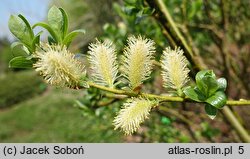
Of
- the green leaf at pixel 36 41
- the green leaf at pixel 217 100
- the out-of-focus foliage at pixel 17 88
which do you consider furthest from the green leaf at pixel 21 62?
the out-of-focus foliage at pixel 17 88

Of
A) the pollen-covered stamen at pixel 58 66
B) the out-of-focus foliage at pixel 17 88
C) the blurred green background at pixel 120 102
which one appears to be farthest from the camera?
the out-of-focus foliage at pixel 17 88

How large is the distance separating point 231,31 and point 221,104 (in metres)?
2.66

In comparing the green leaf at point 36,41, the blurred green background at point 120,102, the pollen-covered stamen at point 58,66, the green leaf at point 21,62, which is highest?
the blurred green background at point 120,102

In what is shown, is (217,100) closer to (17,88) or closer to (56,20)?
(56,20)

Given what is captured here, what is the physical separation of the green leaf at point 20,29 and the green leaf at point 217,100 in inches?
15.8

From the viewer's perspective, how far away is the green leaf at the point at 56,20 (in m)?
0.87

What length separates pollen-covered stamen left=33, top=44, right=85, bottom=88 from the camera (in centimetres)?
75

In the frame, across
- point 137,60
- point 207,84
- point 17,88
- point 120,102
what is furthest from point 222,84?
point 17,88

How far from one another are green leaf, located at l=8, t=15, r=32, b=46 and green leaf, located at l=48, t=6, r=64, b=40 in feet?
0.17

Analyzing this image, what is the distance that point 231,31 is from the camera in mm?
3402

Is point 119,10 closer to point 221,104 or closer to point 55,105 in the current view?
point 221,104

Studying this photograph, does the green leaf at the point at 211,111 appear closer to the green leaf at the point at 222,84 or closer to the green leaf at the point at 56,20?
the green leaf at the point at 222,84

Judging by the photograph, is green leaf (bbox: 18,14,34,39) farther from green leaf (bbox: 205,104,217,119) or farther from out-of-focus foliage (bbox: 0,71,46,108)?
out-of-focus foliage (bbox: 0,71,46,108)

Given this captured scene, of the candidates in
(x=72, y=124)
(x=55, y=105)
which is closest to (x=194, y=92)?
(x=72, y=124)
